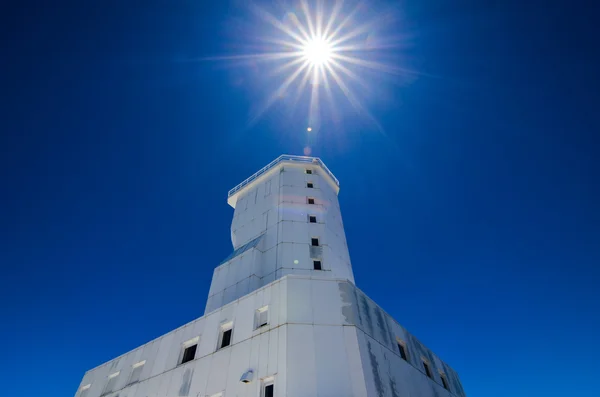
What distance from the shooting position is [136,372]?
892 inches

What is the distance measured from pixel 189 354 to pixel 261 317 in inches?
235

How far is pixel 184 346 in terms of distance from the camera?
21250 millimetres

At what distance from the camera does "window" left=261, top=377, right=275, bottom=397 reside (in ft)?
50.0

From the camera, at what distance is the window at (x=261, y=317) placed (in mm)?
18391

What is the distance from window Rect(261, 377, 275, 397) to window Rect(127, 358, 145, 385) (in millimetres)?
11530

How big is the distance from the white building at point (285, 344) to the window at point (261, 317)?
6 centimetres

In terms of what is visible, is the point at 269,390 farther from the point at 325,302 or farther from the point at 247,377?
the point at 325,302

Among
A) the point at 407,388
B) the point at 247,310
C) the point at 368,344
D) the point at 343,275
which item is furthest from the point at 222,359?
the point at 343,275

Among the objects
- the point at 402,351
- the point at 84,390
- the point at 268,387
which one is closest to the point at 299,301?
the point at 268,387

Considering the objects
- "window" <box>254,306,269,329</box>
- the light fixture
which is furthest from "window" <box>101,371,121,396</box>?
the light fixture

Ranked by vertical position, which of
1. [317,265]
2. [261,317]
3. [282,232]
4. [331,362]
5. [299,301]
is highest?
[282,232]

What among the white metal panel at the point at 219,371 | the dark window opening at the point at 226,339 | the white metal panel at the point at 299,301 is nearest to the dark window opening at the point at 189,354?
the dark window opening at the point at 226,339

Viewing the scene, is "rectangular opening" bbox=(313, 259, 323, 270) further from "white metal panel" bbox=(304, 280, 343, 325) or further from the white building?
"white metal panel" bbox=(304, 280, 343, 325)

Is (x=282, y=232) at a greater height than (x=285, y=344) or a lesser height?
greater
